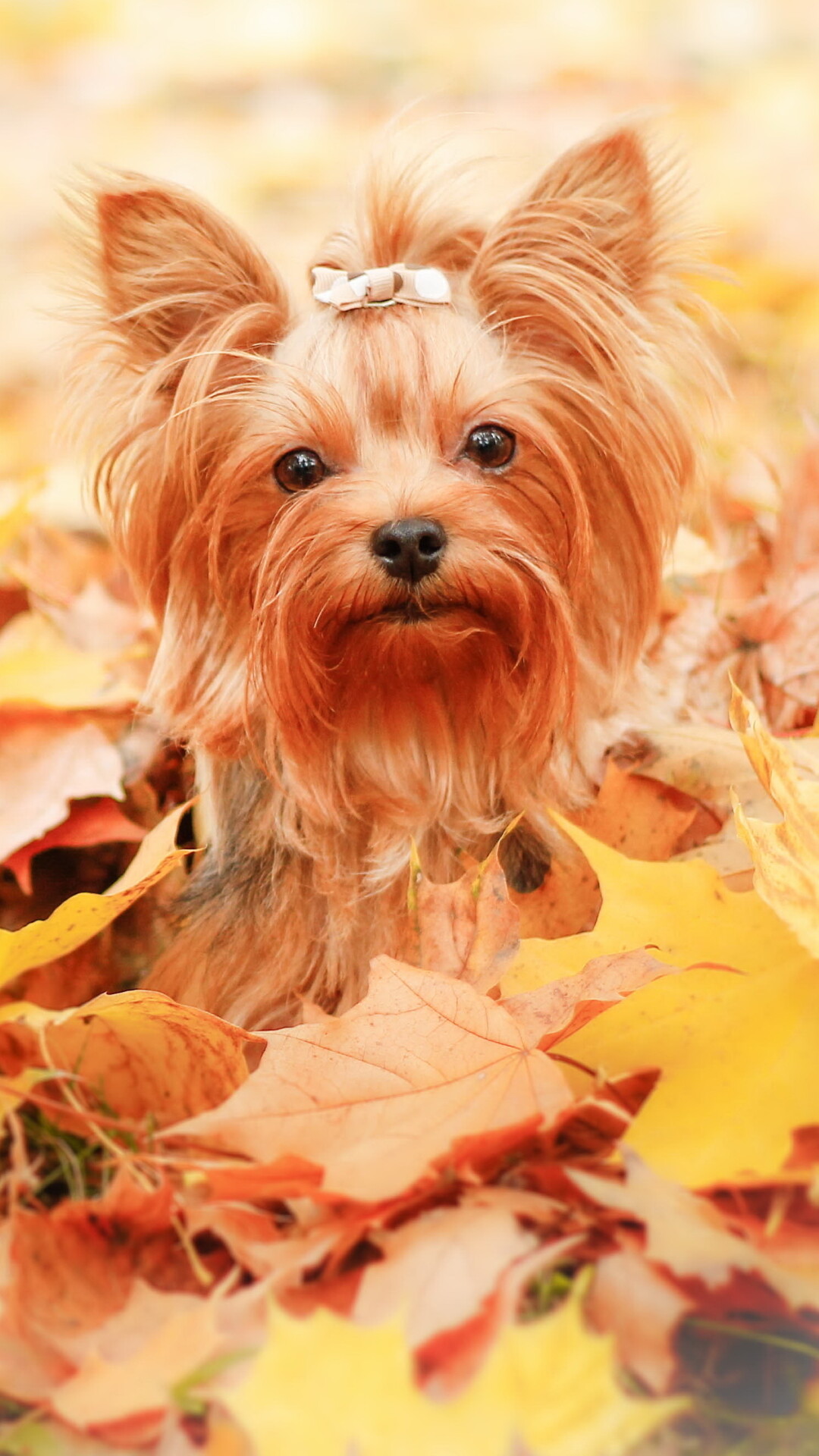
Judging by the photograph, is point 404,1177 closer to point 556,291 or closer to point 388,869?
point 388,869

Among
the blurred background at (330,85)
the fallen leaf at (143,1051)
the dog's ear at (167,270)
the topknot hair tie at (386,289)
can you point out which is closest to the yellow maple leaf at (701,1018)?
the fallen leaf at (143,1051)

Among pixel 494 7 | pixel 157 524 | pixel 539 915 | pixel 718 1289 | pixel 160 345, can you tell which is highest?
pixel 494 7

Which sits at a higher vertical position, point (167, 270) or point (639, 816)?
point (167, 270)

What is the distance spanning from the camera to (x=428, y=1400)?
1.17 metres

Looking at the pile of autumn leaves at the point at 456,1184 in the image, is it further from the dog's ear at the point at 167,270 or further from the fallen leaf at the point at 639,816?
the dog's ear at the point at 167,270

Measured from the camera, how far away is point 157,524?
2.28m

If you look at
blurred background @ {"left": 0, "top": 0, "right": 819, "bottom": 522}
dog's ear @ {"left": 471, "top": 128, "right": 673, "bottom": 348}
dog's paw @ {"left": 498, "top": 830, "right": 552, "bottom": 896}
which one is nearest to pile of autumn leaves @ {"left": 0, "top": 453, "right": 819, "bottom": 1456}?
dog's paw @ {"left": 498, "top": 830, "right": 552, "bottom": 896}

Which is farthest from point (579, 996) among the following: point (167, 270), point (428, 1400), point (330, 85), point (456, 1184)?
point (330, 85)

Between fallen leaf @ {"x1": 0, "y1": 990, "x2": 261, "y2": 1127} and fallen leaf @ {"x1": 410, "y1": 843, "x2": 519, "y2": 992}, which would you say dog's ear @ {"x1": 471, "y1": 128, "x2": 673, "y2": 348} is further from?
fallen leaf @ {"x1": 0, "y1": 990, "x2": 261, "y2": 1127}

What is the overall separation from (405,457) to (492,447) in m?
0.14

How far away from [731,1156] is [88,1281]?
721mm

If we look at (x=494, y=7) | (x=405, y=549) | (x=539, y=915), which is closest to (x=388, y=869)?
(x=539, y=915)

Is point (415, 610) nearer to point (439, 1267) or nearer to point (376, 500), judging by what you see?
point (376, 500)

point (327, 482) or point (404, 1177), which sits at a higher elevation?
point (327, 482)
